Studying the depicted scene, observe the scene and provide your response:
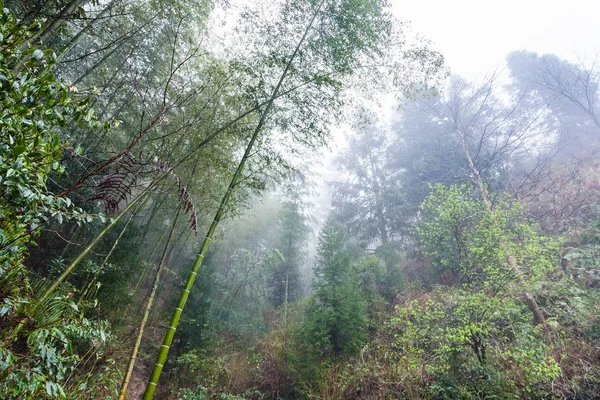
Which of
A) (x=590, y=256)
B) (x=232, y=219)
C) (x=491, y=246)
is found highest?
(x=590, y=256)

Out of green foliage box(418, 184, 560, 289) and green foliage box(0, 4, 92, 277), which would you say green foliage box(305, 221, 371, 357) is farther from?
green foliage box(0, 4, 92, 277)

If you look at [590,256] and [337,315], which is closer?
[590,256]

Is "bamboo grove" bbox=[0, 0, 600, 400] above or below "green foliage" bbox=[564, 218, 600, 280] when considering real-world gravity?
below

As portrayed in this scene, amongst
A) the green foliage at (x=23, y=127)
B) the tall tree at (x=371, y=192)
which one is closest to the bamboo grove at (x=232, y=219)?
the green foliage at (x=23, y=127)

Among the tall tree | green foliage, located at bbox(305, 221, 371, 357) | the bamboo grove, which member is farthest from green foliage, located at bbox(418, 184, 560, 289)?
A: the tall tree

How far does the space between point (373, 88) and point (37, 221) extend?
14.9 feet

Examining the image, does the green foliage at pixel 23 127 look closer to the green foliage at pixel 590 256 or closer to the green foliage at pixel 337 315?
the green foliage at pixel 337 315

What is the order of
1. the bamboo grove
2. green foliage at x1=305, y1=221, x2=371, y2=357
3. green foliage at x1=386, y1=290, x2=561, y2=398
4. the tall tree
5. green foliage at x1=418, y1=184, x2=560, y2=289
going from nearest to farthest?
the bamboo grove → green foliage at x1=386, y1=290, x2=561, y2=398 → green foliage at x1=418, y1=184, x2=560, y2=289 → green foliage at x1=305, y1=221, x2=371, y2=357 → the tall tree

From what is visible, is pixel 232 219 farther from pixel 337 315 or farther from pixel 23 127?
pixel 23 127

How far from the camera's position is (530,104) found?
16.6m

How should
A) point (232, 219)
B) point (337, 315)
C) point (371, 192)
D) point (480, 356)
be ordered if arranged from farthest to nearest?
point (371, 192) → point (337, 315) → point (232, 219) → point (480, 356)

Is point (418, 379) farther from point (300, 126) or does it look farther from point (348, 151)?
point (348, 151)

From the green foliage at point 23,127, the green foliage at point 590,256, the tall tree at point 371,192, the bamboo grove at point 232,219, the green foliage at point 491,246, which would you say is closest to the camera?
the green foliage at point 23,127

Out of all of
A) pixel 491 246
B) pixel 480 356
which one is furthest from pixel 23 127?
pixel 491 246
